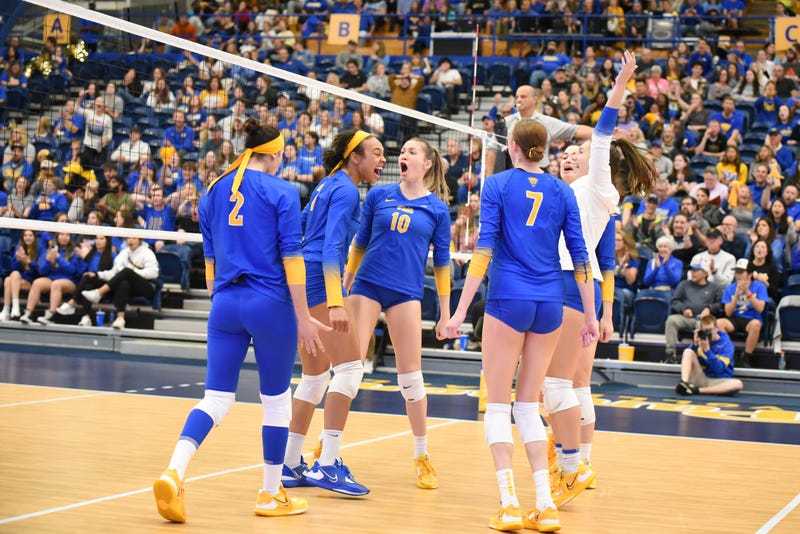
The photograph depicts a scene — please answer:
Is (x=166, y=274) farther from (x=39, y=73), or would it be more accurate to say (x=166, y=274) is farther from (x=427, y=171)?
(x=427, y=171)

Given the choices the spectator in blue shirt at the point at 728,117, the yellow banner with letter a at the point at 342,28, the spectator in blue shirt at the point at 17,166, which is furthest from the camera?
the yellow banner with letter a at the point at 342,28

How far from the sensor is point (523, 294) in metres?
4.80

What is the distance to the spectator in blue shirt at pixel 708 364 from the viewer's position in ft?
37.6

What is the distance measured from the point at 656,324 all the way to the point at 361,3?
459 inches

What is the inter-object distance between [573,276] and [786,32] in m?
13.2

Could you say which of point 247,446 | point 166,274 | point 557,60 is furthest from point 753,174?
point 247,446

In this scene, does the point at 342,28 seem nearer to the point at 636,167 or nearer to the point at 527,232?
the point at 636,167

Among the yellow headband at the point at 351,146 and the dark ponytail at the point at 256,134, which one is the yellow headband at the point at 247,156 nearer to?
the dark ponytail at the point at 256,134

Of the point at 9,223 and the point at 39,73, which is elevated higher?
the point at 39,73

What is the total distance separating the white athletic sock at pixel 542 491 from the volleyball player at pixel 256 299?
4.01 feet

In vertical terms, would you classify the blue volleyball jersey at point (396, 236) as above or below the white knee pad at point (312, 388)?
above

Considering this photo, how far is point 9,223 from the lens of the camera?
21.1 ft

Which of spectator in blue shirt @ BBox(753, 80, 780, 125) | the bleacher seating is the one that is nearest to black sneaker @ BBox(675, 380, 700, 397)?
the bleacher seating

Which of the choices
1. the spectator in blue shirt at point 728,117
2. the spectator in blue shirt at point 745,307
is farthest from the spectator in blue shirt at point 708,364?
the spectator in blue shirt at point 728,117
